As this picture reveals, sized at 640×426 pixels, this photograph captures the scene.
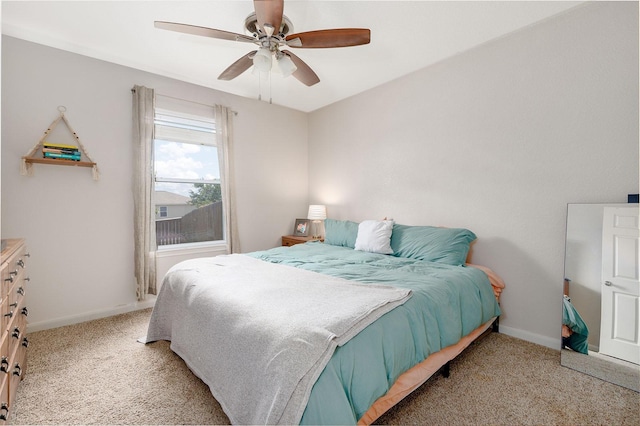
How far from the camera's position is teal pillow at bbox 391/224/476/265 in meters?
2.46

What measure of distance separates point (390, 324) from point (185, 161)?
3.14 meters


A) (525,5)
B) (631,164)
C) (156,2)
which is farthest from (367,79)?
(631,164)

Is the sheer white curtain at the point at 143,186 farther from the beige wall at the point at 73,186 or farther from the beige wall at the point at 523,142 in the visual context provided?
the beige wall at the point at 523,142

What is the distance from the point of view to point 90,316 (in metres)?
2.80

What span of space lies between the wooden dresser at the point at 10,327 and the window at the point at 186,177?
1501 millimetres

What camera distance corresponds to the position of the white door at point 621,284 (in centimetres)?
181

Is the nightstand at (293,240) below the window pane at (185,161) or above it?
below

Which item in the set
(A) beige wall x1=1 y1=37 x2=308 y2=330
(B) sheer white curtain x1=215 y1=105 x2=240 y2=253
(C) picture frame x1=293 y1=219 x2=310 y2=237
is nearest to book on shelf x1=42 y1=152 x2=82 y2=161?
(A) beige wall x1=1 y1=37 x2=308 y2=330

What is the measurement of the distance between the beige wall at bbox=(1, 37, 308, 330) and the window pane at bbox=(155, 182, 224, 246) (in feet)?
0.93

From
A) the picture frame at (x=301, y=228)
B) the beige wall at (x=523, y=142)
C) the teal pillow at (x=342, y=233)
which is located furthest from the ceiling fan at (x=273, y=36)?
the picture frame at (x=301, y=228)

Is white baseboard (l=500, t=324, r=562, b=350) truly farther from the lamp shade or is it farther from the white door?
the lamp shade

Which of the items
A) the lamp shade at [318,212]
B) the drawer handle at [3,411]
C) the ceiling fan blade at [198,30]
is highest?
the ceiling fan blade at [198,30]

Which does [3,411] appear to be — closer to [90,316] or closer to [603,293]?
[90,316]

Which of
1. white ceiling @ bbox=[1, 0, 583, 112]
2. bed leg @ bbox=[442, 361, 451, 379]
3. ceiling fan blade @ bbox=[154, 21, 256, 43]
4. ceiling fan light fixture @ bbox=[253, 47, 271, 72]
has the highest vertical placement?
white ceiling @ bbox=[1, 0, 583, 112]
